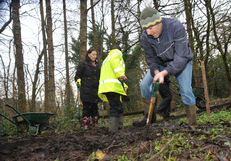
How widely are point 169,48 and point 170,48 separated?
0.02m

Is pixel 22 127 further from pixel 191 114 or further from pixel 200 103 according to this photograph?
pixel 200 103

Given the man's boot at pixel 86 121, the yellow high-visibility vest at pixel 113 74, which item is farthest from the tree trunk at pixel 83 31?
the yellow high-visibility vest at pixel 113 74

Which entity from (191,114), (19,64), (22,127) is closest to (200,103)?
(191,114)

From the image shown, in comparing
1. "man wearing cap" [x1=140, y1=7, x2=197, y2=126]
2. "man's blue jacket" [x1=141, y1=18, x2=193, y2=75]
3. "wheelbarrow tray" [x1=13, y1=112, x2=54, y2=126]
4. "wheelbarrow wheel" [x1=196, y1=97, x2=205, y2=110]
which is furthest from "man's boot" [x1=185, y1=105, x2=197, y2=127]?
"wheelbarrow wheel" [x1=196, y1=97, x2=205, y2=110]

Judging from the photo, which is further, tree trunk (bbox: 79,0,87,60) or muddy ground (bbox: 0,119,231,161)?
tree trunk (bbox: 79,0,87,60)

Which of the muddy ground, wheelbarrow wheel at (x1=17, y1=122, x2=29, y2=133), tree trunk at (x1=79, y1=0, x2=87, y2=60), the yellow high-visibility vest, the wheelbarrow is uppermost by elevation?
tree trunk at (x1=79, y1=0, x2=87, y2=60)

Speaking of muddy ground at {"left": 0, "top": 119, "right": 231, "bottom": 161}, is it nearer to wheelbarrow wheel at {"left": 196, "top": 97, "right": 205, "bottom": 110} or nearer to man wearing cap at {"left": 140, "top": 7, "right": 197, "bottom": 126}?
man wearing cap at {"left": 140, "top": 7, "right": 197, "bottom": 126}

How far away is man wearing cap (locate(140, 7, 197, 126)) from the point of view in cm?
296

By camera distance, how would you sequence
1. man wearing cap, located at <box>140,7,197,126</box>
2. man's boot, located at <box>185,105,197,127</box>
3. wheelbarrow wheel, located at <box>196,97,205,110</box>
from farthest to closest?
wheelbarrow wheel, located at <box>196,97,205,110</box> < man's boot, located at <box>185,105,197,127</box> < man wearing cap, located at <box>140,7,197,126</box>

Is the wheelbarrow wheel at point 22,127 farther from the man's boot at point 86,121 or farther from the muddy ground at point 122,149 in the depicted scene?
the muddy ground at point 122,149

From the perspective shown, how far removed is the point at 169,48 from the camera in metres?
3.21

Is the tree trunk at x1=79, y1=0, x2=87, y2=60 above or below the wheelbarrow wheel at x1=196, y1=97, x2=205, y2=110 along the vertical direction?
above

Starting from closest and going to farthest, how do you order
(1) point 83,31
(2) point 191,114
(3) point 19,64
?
(2) point 191,114
(1) point 83,31
(3) point 19,64

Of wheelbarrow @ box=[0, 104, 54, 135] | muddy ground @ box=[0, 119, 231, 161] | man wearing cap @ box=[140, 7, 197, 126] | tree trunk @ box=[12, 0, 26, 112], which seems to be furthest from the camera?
tree trunk @ box=[12, 0, 26, 112]
